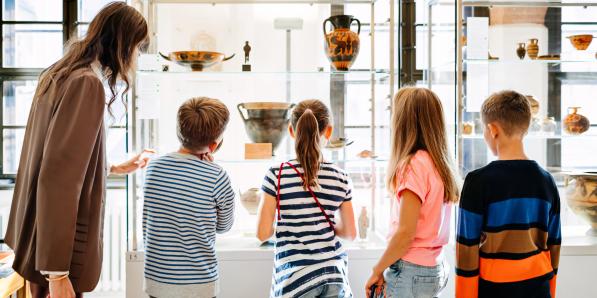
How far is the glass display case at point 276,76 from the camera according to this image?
8.59ft

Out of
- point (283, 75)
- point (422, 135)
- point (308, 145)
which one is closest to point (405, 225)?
point (422, 135)

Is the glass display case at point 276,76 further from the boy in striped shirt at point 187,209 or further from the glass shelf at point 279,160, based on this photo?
the boy in striped shirt at point 187,209

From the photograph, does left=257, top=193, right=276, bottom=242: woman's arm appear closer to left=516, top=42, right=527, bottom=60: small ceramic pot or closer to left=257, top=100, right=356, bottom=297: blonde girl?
left=257, top=100, right=356, bottom=297: blonde girl

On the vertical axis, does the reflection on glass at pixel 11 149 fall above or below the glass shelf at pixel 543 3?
below

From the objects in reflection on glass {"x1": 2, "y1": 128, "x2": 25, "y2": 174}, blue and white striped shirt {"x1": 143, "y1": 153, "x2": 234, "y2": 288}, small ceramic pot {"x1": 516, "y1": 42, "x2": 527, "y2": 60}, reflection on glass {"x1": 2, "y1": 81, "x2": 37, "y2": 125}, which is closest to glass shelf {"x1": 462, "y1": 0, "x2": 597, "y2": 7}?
small ceramic pot {"x1": 516, "y1": 42, "x2": 527, "y2": 60}

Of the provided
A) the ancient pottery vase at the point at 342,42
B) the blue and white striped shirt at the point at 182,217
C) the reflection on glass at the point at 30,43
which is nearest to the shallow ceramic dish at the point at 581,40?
A: the ancient pottery vase at the point at 342,42

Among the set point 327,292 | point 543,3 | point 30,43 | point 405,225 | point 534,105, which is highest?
point 543,3

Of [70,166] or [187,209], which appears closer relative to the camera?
[70,166]

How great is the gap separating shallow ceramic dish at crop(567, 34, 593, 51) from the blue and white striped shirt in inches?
A: 78.4

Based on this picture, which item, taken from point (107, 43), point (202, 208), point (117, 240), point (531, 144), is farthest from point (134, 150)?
point (531, 144)

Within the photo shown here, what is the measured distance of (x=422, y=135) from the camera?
1.79m

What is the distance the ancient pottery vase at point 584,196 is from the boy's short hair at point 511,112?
3.37 ft

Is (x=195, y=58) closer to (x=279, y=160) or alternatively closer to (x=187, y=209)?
(x=279, y=160)

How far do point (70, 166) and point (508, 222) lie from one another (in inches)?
48.4
